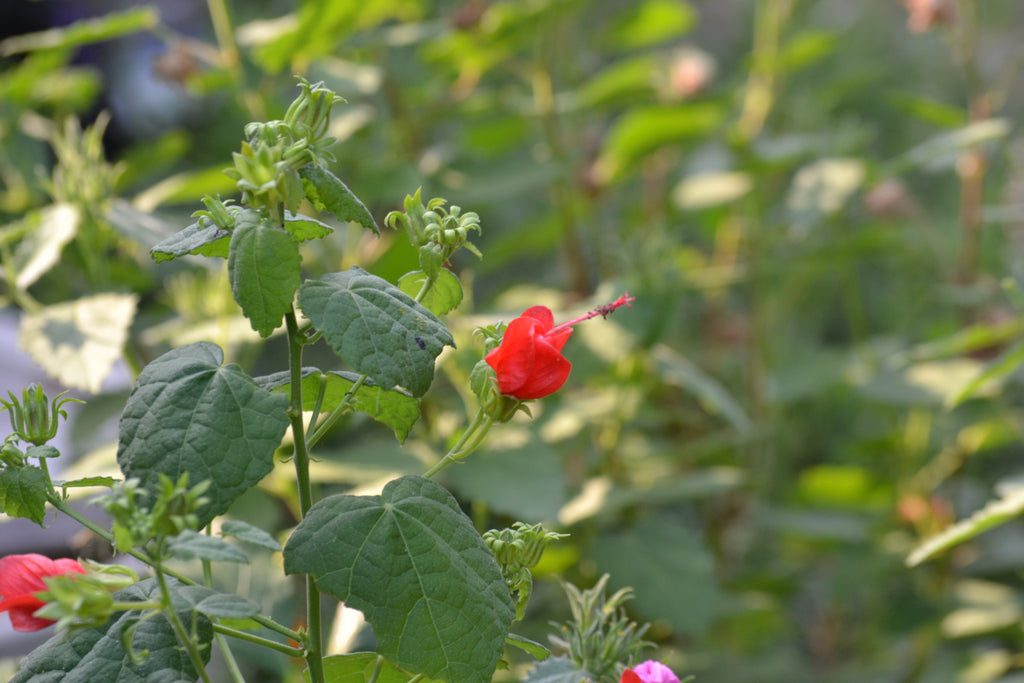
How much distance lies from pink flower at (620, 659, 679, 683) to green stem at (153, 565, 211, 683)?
14 cm

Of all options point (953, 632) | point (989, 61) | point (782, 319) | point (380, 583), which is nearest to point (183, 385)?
point (380, 583)

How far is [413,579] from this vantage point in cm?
29

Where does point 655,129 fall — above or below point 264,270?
above

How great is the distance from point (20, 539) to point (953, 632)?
3.27ft

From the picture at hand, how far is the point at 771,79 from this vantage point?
41.8 inches

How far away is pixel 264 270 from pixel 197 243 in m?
0.03

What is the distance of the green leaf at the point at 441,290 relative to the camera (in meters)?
0.33

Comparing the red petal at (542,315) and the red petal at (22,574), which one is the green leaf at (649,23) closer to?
the red petal at (542,315)

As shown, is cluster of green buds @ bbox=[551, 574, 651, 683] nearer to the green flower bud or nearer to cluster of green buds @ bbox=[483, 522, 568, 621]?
cluster of green buds @ bbox=[483, 522, 568, 621]

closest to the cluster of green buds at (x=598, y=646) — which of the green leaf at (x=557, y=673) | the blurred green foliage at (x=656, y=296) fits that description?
the green leaf at (x=557, y=673)

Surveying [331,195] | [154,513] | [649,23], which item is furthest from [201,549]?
[649,23]

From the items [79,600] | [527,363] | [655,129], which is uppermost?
[655,129]

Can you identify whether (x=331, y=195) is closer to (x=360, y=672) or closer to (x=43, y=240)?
(x=360, y=672)

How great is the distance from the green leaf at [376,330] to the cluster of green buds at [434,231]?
19 millimetres
